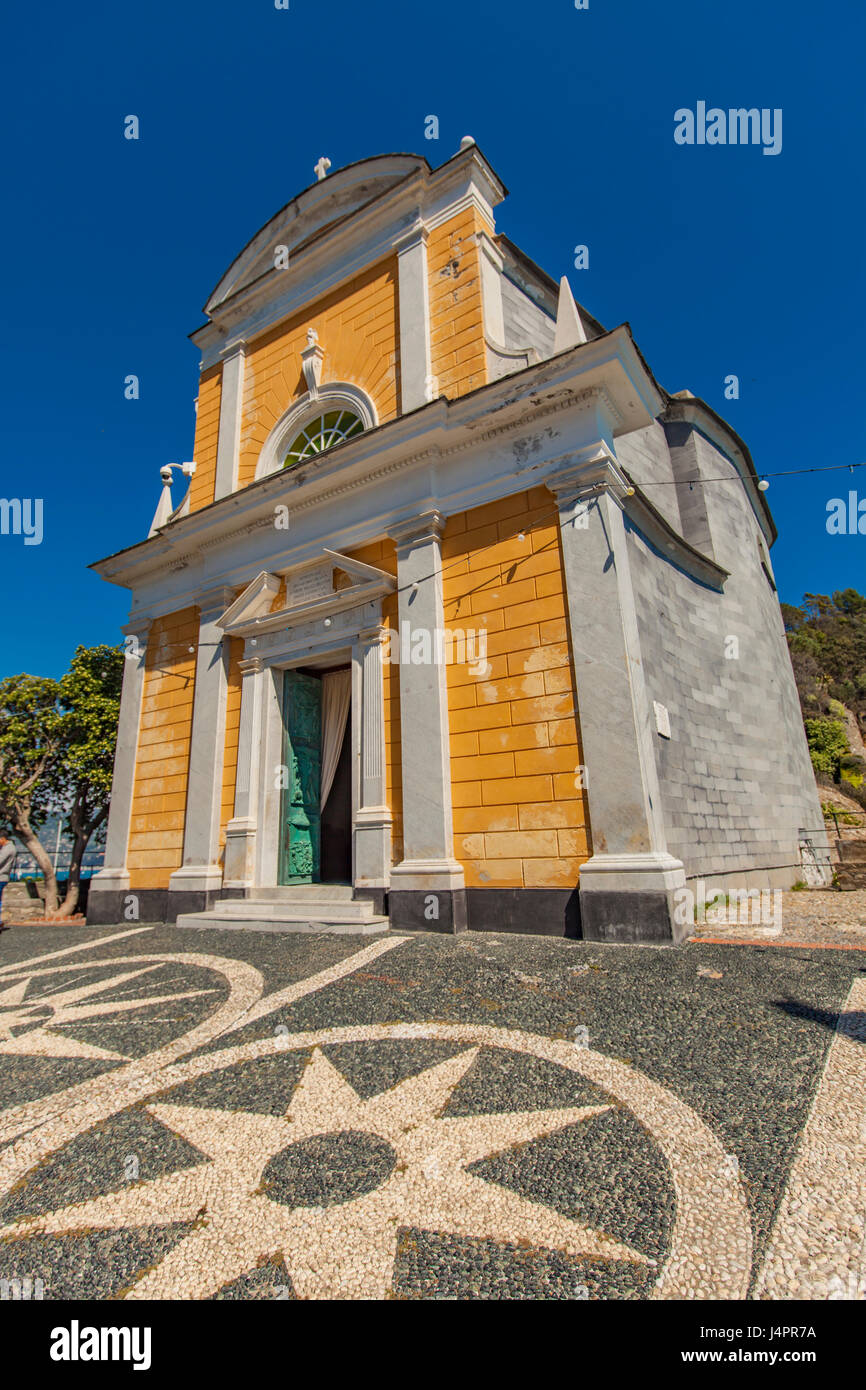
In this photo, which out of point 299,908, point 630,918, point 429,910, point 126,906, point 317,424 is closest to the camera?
point 630,918

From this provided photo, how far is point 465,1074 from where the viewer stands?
9.36 ft

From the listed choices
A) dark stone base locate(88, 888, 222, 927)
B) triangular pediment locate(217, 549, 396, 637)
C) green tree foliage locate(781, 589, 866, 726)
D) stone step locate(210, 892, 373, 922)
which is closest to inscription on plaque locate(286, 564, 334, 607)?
triangular pediment locate(217, 549, 396, 637)

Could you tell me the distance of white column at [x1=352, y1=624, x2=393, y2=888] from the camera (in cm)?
727

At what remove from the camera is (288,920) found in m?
7.07

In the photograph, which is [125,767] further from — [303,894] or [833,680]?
[833,680]

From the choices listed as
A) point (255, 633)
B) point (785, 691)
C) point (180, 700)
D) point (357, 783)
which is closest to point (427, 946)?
point (357, 783)

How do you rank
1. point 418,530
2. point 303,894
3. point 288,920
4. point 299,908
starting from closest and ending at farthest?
1. point 288,920
2. point 299,908
3. point 418,530
4. point 303,894

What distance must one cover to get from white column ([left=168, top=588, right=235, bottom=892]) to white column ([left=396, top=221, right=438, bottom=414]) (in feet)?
13.4

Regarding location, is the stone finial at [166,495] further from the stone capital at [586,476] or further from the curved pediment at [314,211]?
the stone capital at [586,476]

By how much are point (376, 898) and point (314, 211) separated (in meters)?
11.0

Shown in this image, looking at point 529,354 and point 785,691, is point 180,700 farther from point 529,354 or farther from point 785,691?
point 785,691

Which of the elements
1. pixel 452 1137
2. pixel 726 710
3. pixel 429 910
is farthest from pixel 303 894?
pixel 726 710

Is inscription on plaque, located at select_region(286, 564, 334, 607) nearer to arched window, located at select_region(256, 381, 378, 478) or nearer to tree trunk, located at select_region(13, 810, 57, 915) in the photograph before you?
arched window, located at select_region(256, 381, 378, 478)
